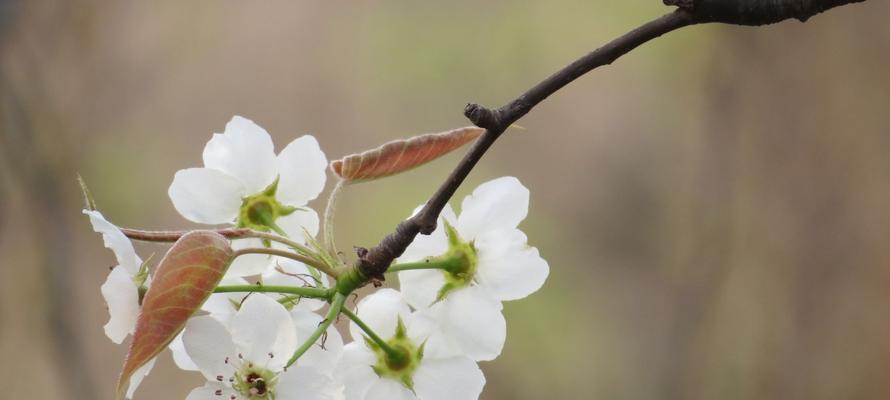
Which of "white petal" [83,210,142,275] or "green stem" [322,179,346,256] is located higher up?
"green stem" [322,179,346,256]

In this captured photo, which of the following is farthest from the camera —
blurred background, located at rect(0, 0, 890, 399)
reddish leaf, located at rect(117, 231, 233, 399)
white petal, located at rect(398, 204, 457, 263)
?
blurred background, located at rect(0, 0, 890, 399)

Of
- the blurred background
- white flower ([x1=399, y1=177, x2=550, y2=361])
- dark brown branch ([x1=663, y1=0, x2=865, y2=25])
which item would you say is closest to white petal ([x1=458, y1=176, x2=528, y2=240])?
white flower ([x1=399, y1=177, x2=550, y2=361])

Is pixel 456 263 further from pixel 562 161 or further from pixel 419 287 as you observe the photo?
pixel 562 161

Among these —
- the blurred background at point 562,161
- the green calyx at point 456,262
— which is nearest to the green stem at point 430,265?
the green calyx at point 456,262

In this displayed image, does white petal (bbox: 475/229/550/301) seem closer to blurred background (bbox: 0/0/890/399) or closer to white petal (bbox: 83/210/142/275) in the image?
white petal (bbox: 83/210/142/275)

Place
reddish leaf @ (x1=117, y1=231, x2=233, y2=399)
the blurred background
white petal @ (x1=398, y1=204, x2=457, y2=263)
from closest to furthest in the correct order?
1. reddish leaf @ (x1=117, y1=231, x2=233, y2=399)
2. white petal @ (x1=398, y1=204, x2=457, y2=263)
3. the blurred background

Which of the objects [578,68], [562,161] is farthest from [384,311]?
[562,161]

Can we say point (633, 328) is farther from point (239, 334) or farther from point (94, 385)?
point (239, 334)
